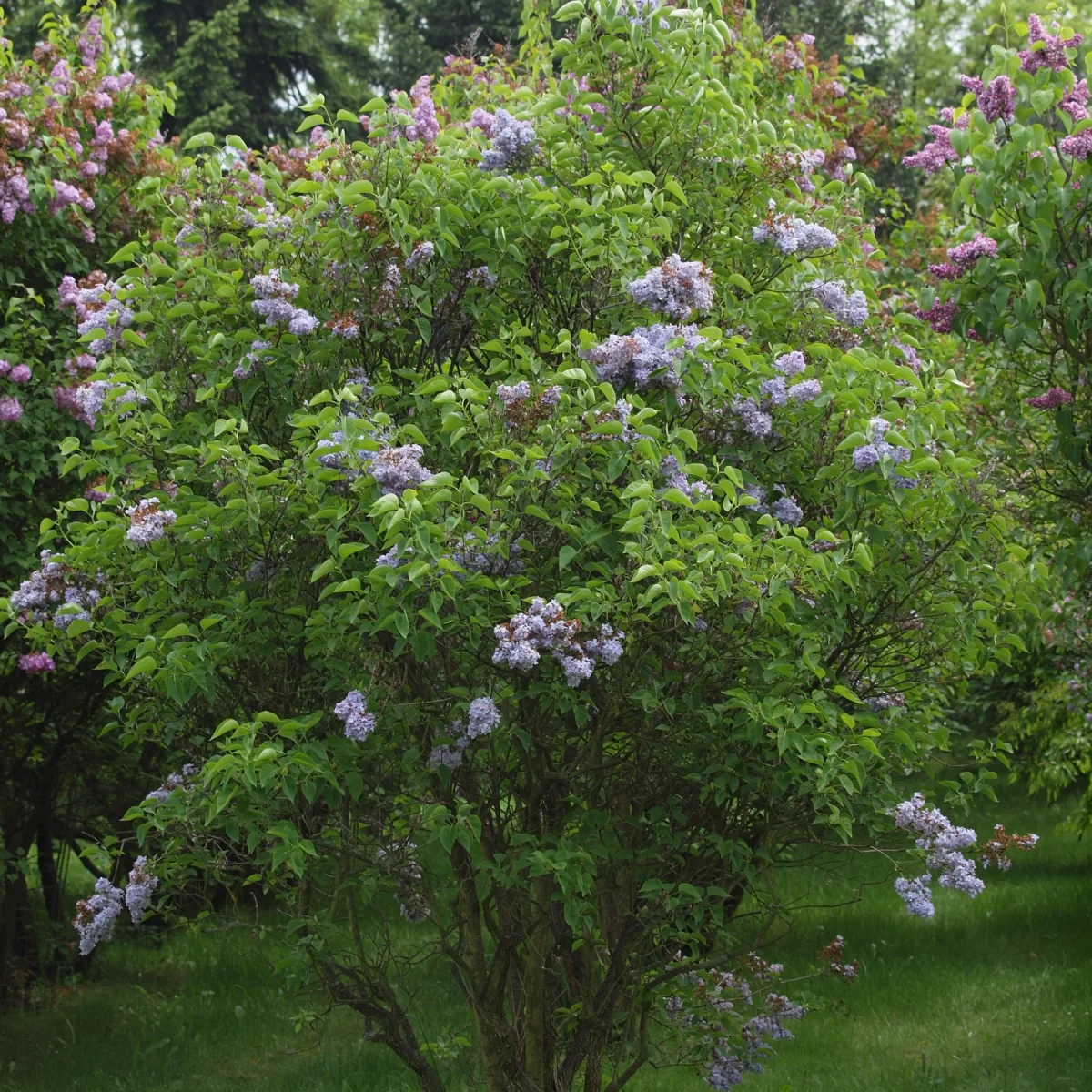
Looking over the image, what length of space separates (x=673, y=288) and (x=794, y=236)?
0.60 m

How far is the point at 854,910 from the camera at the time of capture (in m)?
10.6

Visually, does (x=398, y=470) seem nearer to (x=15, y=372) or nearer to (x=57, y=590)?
(x=57, y=590)

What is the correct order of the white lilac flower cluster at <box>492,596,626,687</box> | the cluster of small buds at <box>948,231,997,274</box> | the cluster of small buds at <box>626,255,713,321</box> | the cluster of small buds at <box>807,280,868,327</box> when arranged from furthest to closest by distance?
the cluster of small buds at <box>948,231,997,274</box>
the cluster of small buds at <box>807,280,868,327</box>
the cluster of small buds at <box>626,255,713,321</box>
the white lilac flower cluster at <box>492,596,626,687</box>

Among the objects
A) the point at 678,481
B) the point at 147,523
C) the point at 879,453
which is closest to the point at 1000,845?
the point at 879,453

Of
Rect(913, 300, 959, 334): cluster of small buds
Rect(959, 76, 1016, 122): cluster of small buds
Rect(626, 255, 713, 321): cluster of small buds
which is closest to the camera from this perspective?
Rect(626, 255, 713, 321): cluster of small buds

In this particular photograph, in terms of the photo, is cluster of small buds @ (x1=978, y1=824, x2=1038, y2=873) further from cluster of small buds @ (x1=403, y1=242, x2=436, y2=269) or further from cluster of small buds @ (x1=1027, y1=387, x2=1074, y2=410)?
cluster of small buds @ (x1=403, y1=242, x2=436, y2=269)

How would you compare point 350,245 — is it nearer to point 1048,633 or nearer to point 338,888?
point 338,888

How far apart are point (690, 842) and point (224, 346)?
7.45 feet

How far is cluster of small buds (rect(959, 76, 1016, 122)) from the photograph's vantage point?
4.77 m

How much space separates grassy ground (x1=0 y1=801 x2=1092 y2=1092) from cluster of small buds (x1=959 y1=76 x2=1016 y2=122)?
3419 mm

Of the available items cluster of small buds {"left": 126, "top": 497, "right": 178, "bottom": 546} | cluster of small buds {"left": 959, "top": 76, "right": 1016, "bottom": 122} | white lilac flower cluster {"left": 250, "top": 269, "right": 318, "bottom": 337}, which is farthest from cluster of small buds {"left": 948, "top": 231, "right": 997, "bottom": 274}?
cluster of small buds {"left": 126, "top": 497, "right": 178, "bottom": 546}

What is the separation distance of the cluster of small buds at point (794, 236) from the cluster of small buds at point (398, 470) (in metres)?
1.53

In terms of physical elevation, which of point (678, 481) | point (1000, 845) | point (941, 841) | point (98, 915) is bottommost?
point (1000, 845)

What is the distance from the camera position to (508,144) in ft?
14.3
